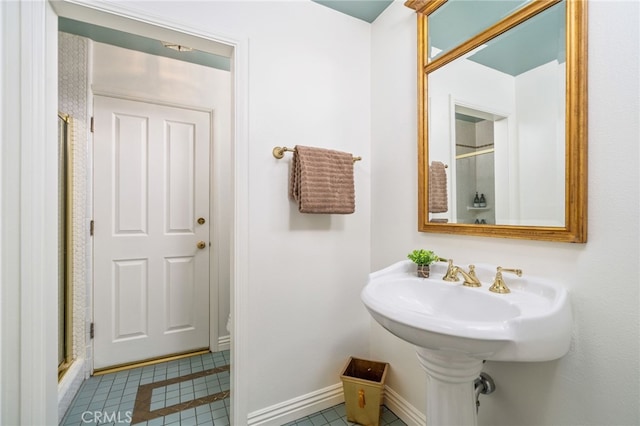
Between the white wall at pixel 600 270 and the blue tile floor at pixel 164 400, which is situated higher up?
the white wall at pixel 600 270

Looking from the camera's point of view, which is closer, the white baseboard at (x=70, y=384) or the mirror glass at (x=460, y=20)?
the mirror glass at (x=460, y=20)

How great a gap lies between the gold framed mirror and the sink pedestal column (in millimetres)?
498

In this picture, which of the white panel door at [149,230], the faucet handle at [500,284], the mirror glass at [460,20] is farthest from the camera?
the white panel door at [149,230]

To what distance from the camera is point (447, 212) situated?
4.23 feet

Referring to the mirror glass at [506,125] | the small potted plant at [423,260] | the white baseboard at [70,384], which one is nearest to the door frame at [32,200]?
the white baseboard at [70,384]

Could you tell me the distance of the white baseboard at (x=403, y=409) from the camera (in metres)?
1.37

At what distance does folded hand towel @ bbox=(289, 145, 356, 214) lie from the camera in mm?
1371

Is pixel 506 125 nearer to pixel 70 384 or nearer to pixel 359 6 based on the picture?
pixel 359 6

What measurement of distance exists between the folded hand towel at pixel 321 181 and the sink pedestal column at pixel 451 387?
0.76 meters

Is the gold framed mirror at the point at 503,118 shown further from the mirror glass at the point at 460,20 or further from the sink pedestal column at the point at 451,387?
the sink pedestal column at the point at 451,387

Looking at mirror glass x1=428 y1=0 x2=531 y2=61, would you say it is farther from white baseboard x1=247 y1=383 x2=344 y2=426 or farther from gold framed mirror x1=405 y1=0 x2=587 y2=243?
white baseboard x1=247 y1=383 x2=344 y2=426

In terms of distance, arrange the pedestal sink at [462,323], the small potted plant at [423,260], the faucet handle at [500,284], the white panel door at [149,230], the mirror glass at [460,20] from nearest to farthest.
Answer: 1. the pedestal sink at [462,323]
2. the faucet handle at [500,284]
3. the mirror glass at [460,20]
4. the small potted plant at [423,260]
5. the white panel door at [149,230]

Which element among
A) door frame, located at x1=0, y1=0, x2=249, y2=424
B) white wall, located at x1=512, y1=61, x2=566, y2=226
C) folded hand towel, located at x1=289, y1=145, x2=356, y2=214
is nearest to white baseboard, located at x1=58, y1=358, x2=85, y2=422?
door frame, located at x1=0, y1=0, x2=249, y2=424

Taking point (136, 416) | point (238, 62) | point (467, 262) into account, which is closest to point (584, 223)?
point (467, 262)
